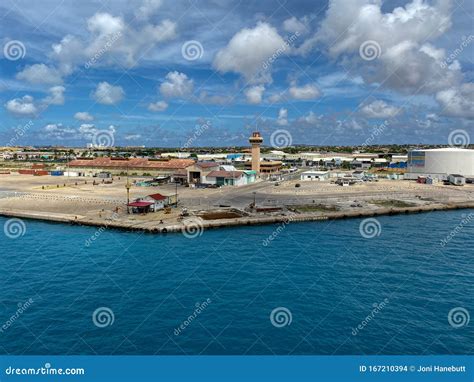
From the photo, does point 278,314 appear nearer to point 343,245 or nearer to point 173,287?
point 173,287

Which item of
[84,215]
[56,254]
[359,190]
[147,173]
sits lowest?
[56,254]

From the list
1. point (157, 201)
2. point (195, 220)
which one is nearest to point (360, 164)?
point (157, 201)

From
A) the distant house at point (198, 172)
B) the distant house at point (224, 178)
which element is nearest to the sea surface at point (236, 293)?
the distant house at point (224, 178)

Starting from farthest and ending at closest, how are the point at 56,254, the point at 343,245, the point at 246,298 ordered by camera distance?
the point at 343,245 → the point at 56,254 → the point at 246,298

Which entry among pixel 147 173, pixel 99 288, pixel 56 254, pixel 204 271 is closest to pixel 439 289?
pixel 204 271

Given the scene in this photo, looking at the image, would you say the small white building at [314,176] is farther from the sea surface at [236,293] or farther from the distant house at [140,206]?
the sea surface at [236,293]

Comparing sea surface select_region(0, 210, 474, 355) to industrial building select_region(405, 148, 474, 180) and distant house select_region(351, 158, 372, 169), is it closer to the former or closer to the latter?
industrial building select_region(405, 148, 474, 180)

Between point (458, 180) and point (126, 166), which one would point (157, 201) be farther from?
point (458, 180)
